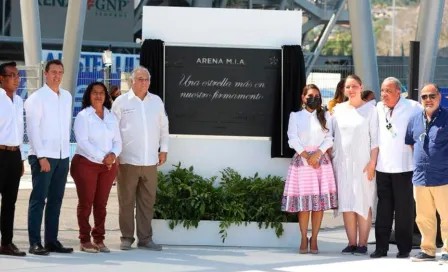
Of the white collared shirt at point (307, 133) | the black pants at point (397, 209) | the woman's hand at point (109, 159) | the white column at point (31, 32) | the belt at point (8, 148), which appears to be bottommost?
the black pants at point (397, 209)

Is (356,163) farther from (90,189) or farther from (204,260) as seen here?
(90,189)

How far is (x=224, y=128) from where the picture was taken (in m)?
12.1

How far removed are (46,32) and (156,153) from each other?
→ 40138 millimetres

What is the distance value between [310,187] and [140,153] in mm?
1941

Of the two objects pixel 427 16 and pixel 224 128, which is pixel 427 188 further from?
pixel 427 16

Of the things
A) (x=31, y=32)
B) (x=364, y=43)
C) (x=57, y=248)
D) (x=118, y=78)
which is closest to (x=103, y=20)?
(x=118, y=78)

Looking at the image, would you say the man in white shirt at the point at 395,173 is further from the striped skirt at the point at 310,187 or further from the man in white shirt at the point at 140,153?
the man in white shirt at the point at 140,153

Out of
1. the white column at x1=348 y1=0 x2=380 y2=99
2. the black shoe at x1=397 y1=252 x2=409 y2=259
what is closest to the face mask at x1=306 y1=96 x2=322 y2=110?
the black shoe at x1=397 y1=252 x2=409 y2=259

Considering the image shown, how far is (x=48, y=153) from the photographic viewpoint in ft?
34.5

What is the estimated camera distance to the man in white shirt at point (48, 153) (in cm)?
1051

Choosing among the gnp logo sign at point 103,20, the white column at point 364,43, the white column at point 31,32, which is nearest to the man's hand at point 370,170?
the white column at point 364,43

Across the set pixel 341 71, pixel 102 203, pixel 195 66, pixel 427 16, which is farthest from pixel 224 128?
pixel 341 71

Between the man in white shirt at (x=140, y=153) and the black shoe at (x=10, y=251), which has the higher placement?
the man in white shirt at (x=140, y=153)

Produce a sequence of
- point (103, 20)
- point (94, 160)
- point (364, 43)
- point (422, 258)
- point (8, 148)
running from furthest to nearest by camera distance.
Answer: point (103, 20) < point (364, 43) < point (94, 160) < point (422, 258) < point (8, 148)
